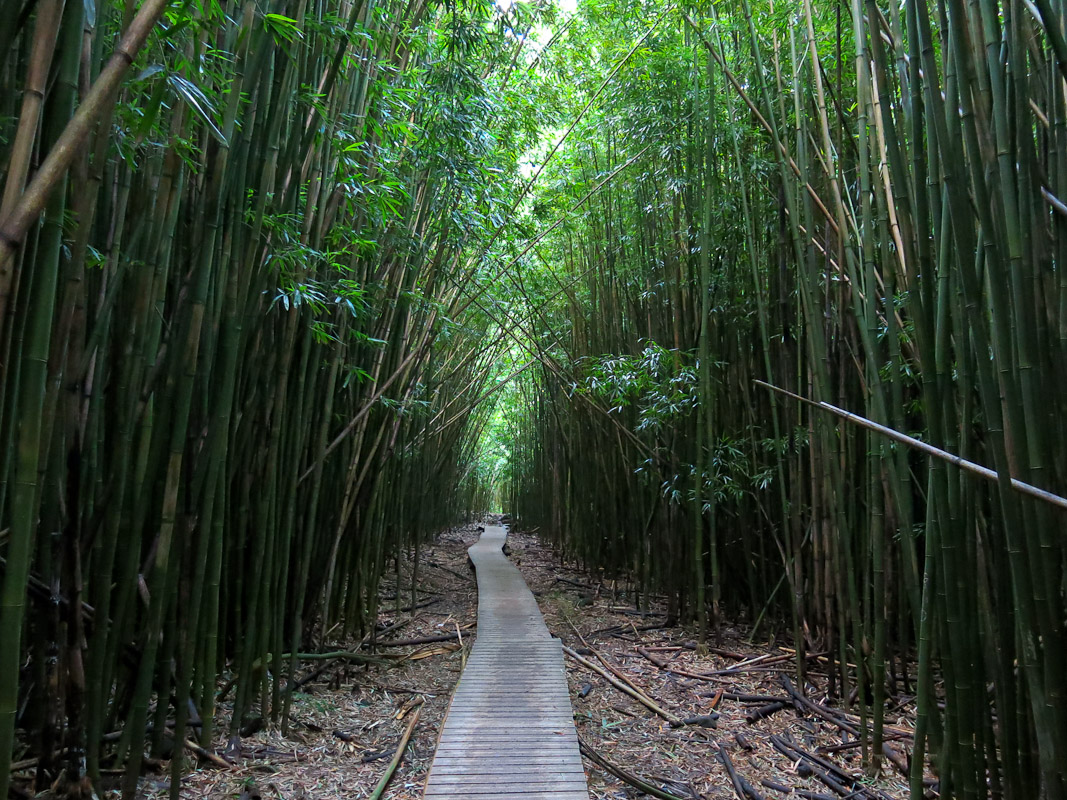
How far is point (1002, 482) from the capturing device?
1.10m

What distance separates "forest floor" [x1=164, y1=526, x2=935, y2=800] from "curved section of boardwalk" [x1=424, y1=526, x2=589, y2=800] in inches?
5.0

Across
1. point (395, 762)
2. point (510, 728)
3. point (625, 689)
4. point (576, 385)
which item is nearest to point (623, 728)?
point (625, 689)

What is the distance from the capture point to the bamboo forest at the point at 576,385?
3.86 ft

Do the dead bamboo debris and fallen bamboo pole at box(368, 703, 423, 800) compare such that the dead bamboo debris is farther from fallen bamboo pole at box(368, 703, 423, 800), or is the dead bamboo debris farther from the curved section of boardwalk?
fallen bamboo pole at box(368, 703, 423, 800)

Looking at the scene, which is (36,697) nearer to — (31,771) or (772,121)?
(31,771)

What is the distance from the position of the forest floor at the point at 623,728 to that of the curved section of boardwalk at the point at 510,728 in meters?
0.13

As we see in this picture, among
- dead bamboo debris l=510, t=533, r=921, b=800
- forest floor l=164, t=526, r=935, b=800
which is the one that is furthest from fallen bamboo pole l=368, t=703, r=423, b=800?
dead bamboo debris l=510, t=533, r=921, b=800

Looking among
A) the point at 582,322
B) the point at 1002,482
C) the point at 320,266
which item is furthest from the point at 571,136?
the point at 1002,482

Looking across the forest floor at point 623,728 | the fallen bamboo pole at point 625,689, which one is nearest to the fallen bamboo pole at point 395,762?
the forest floor at point 623,728

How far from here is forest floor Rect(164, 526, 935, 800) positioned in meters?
2.02

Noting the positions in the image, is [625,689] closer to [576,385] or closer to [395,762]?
[395,762]

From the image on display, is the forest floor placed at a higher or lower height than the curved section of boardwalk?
lower

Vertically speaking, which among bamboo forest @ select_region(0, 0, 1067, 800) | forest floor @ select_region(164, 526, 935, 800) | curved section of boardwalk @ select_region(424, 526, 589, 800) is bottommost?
forest floor @ select_region(164, 526, 935, 800)

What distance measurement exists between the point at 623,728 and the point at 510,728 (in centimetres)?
56
